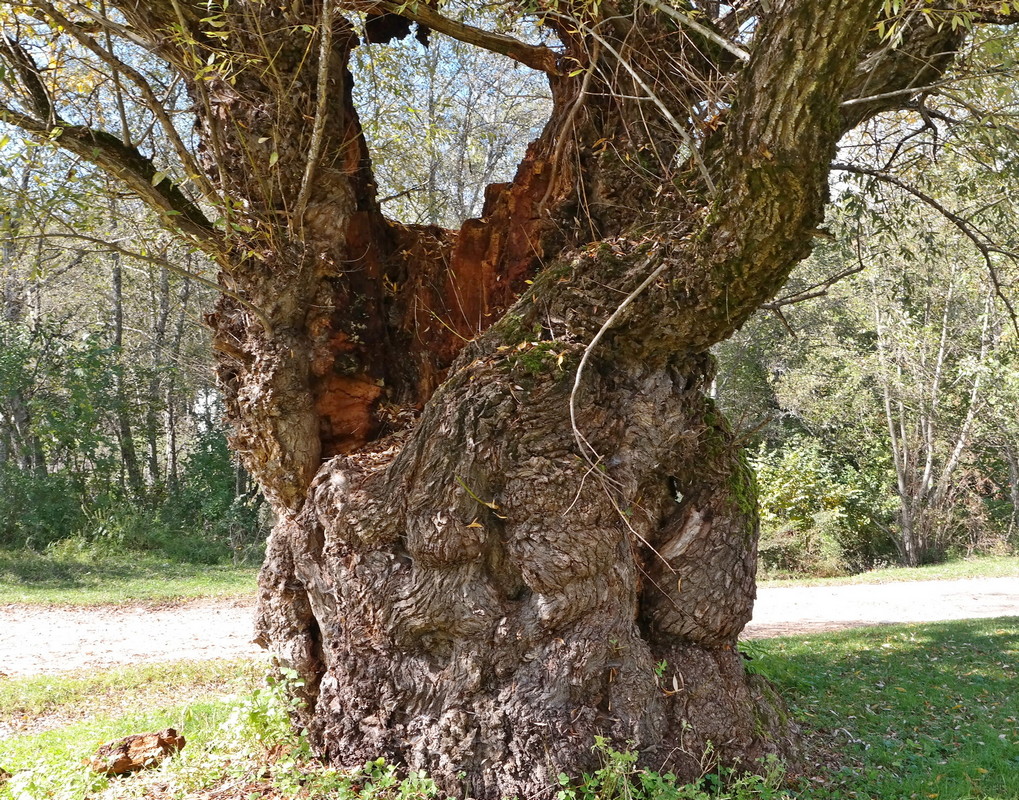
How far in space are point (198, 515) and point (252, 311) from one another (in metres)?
15.5

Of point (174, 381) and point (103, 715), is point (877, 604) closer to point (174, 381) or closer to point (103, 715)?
point (103, 715)

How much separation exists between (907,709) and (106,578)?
12920 millimetres

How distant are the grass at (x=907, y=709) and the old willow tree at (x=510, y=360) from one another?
69 centimetres

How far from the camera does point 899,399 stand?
17812mm

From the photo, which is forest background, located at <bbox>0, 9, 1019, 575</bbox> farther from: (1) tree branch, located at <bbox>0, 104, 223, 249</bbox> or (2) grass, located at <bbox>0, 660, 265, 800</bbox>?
(1) tree branch, located at <bbox>0, 104, 223, 249</bbox>

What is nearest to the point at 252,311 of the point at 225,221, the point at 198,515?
the point at 225,221

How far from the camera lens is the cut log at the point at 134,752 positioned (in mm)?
4512

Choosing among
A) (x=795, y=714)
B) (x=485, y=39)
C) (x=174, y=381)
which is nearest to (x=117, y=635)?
(x=795, y=714)

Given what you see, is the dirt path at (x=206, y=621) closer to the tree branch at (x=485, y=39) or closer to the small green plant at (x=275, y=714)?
the small green plant at (x=275, y=714)

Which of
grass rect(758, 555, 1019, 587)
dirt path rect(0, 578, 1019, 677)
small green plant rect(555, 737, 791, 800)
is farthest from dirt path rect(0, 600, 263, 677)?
grass rect(758, 555, 1019, 587)

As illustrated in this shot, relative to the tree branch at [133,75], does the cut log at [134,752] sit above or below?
below

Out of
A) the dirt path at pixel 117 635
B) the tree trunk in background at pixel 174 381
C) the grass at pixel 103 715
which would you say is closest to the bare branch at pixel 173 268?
the grass at pixel 103 715

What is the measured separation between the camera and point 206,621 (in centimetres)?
1133

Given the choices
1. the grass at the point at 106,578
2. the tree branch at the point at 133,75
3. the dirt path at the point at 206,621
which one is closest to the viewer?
the tree branch at the point at 133,75
